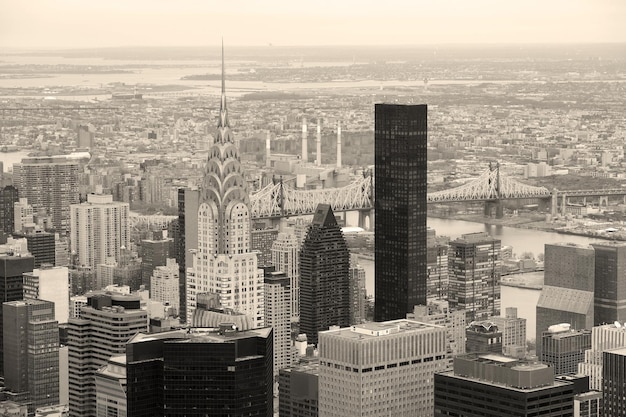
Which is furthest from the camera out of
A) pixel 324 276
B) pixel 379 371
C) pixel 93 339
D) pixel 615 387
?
pixel 324 276

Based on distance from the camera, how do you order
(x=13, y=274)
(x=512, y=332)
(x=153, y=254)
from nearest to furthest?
(x=512, y=332) < (x=13, y=274) < (x=153, y=254)

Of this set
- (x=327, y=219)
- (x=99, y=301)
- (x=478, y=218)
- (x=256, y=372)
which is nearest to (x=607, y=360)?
(x=256, y=372)

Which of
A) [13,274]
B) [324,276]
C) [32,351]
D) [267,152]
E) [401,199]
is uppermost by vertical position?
[267,152]

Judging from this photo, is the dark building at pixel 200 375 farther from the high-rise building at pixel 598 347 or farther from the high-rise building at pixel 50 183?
the high-rise building at pixel 50 183

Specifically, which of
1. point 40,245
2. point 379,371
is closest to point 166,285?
point 40,245

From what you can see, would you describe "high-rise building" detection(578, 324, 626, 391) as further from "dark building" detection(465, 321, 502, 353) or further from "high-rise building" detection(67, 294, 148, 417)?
"high-rise building" detection(67, 294, 148, 417)

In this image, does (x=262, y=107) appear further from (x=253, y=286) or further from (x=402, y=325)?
(x=402, y=325)

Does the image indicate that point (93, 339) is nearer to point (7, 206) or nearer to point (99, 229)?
point (99, 229)
